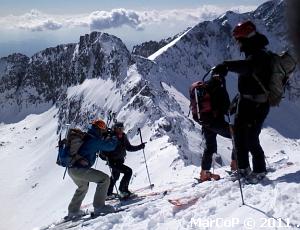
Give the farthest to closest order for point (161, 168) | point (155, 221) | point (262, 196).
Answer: point (161, 168) < point (155, 221) < point (262, 196)

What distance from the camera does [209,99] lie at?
10.5 meters

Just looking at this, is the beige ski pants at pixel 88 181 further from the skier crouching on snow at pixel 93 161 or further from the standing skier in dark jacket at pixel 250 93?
the standing skier in dark jacket at pixel 250 93

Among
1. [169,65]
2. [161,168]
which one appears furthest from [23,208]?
[169,65]

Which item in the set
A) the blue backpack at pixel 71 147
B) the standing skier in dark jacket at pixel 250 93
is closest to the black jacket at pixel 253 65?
the standing skier in dark jacket at pixel 250 93

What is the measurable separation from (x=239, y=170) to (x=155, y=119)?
71437 millimetres

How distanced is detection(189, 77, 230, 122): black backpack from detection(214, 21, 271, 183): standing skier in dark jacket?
4.43ft

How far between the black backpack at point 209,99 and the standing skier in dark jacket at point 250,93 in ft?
4.43

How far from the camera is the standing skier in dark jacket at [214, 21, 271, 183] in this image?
8394 millimetres

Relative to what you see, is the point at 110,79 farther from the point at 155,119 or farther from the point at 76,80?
the point at 155,119

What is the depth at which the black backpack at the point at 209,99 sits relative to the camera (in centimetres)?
1038

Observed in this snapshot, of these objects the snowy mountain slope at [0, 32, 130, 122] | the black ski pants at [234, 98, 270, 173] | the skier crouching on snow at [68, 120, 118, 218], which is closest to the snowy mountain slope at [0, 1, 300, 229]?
the snowy mountain slope at [0, 32, 130, 122]

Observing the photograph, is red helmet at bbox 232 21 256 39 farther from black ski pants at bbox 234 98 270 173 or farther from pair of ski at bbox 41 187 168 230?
pair of ski at bbox 41 187 168 230

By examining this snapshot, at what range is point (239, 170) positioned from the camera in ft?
31.4

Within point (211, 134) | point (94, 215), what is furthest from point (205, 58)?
point (94, 215)
